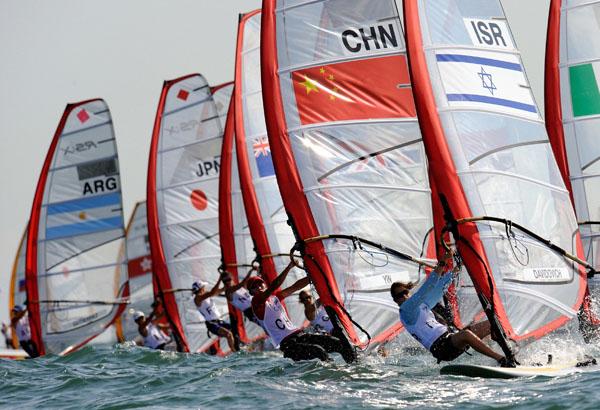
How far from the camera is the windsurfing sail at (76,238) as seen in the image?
19.1 m

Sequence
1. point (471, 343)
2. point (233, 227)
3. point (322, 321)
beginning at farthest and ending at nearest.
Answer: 1. point (233, 227)
2. point (322, 321)
3. point (471, 343)

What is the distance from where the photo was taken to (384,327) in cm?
1167

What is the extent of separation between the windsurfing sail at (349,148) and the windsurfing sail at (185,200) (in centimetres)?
683

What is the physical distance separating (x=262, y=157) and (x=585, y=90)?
4510mm

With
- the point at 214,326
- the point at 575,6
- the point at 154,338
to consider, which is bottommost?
the point at 154,338

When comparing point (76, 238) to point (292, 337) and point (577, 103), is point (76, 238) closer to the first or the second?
point (292, 337)

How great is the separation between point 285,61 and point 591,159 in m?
3.50

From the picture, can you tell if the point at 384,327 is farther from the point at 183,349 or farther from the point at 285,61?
the point at 183,349

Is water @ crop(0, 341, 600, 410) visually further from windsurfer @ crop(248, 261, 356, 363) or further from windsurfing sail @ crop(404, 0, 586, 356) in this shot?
windsurfing sail @ crop(404, 0, 586, 356)

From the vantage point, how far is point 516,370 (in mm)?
8977

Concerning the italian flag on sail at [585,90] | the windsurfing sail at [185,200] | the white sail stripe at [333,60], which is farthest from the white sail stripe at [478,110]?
the windsurfing sail at [185,200]

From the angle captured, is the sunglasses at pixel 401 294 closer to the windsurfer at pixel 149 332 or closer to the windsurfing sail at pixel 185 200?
the windsurfing sail at pixel 185 200

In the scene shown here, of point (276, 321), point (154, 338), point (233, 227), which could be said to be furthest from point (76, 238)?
point (276, 321)

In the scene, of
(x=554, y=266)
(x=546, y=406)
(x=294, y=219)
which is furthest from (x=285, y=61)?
(x=546, y=406)
